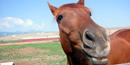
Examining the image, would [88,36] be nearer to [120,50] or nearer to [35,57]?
[120,50]

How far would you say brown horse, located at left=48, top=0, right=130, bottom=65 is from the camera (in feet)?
6.68

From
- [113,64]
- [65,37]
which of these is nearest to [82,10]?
[65,37]

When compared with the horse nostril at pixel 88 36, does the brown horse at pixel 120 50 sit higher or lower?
lower

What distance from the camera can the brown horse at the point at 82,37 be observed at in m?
2.04

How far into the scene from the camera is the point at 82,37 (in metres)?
2.31

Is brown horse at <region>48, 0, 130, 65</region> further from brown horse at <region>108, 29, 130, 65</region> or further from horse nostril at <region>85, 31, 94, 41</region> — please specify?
brown horse at <region>108, 29, 130, 65</region>

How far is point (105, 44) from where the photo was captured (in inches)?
80.3

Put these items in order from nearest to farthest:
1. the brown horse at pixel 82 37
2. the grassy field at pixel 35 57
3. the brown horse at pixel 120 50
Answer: the brown horse at pixel 82 37 → the brown horse at pixel 120 50 → the grassy field at pixel 35 57

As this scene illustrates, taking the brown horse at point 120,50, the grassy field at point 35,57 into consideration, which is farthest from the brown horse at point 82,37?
the grassy field at point 35,57

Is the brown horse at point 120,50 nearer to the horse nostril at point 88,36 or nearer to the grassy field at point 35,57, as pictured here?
the horse nostril at point 88,36

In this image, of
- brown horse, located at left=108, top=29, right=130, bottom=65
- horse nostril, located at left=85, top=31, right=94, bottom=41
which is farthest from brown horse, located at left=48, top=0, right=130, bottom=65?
brown horse, located at left=108, top=29, right=130, bottom=65

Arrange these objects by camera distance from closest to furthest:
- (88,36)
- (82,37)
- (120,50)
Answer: (88,36) < (82,37) < (120,50)

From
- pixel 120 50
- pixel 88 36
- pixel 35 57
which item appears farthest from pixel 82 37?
pixel 35 57

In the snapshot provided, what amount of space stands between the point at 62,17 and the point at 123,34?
2.40 m
